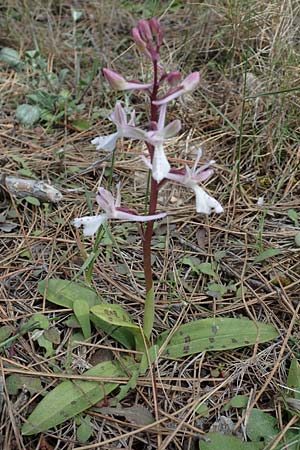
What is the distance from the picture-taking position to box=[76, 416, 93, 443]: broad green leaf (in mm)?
1462

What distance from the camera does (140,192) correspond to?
230 centimetres

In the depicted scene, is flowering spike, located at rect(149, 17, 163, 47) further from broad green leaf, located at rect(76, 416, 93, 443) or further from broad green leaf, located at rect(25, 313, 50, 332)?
broad green leaf, located at rect(76, 416, 93, 443)

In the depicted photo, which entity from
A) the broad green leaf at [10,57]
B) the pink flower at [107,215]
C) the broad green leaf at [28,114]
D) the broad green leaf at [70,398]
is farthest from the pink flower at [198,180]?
the broad green leaf at [10,57]

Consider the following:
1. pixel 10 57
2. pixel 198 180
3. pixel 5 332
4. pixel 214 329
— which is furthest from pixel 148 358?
pixel 10 57

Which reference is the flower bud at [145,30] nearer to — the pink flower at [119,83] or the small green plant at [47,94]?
the pink flower at [119,83]

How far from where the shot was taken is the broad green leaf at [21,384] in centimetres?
154

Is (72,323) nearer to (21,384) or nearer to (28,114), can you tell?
(21,384)

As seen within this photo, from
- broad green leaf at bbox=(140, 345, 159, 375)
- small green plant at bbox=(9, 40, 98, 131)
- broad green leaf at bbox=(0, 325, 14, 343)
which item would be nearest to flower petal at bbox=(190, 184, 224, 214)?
broad green leaf at bbox=(140, 345, 159, 375)

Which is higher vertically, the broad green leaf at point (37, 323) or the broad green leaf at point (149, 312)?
the broad green leaf at point (149, 312)

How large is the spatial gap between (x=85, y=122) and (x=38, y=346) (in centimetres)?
126

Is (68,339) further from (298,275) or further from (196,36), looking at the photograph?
(196,36)

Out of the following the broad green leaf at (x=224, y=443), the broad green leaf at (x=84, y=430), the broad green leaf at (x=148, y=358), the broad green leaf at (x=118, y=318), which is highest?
the broad green leaf at (x=118, y=318)

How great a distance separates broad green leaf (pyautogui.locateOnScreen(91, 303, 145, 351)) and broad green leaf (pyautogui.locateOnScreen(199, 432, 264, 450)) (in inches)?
13.4

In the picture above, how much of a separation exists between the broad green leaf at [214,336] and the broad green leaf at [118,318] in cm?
8
